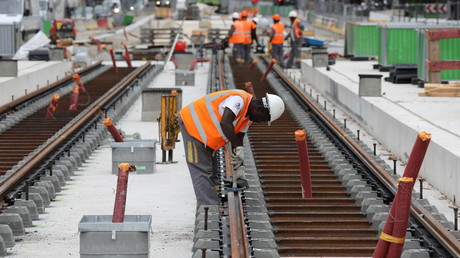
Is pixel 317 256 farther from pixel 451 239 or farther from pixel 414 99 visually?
pixel 414 99

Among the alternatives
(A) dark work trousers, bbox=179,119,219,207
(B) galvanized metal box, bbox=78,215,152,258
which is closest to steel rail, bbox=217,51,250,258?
(A) dark work trousers, bbox=179,119,219,207

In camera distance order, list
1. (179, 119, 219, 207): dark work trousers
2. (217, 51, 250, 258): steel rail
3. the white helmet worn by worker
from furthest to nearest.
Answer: (179, 119, 219, 207): dark work trousers
the white helmet worn by worker
(217, 51, 250, 258): steel rail

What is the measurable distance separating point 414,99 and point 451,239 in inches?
490

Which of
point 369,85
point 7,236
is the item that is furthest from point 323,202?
point 369,85

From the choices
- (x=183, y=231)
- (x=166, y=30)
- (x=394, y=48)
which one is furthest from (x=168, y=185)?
(x=166, y=30)

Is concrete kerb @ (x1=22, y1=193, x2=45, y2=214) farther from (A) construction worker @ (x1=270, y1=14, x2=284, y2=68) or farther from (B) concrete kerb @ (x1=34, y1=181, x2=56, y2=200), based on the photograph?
(A) construction worker @ (x1=270, y1=14, x2=284, y2=68)

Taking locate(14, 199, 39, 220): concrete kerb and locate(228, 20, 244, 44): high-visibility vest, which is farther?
locate(228, 20, 244, 44): high-visibility vest

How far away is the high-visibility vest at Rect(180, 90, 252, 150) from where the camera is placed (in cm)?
1105

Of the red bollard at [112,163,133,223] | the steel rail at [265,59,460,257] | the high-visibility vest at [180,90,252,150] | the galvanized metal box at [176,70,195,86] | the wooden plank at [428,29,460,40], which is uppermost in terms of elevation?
the wooden plank at [428,29,460,40]

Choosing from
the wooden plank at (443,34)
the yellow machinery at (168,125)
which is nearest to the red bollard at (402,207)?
the yellow machinery at (168,125)

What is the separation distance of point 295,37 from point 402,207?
28054 millimetres

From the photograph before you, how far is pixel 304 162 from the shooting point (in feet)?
39.4

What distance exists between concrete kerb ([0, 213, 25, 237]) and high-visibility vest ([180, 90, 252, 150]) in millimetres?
1817

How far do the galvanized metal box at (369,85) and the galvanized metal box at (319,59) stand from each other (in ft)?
32.7
